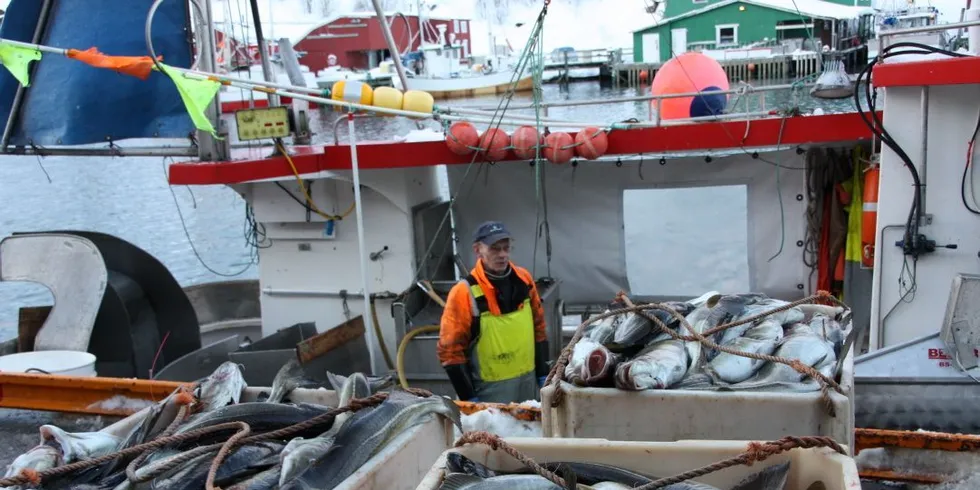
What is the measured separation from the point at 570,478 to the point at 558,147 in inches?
201

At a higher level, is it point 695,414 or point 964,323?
point 695,414

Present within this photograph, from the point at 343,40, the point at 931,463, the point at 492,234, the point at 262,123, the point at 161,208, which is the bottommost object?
the point at 161,208

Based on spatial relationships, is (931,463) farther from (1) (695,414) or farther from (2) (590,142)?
(2) (590,142)

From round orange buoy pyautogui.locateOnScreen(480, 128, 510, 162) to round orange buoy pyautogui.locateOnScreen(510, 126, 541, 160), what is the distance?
0.25 ft

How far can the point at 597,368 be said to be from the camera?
3.06 meters

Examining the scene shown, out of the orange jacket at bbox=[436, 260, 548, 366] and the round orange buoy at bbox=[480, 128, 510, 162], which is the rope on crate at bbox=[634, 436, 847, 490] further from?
the round orange buoy at bbox=[480, 128, 510, 162]

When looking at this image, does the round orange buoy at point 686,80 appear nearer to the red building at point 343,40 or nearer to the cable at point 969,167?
the cable at point 969,167

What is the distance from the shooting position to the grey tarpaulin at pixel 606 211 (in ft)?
26.6

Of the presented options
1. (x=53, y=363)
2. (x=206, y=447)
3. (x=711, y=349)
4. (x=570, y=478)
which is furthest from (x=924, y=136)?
(x=53, y=363)

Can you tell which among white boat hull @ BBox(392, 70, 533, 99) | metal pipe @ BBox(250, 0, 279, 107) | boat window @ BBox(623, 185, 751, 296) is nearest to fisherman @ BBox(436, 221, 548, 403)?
boat window @ BBox(623, 185, 751, 296)

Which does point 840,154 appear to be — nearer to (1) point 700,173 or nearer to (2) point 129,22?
(1) point 700,173

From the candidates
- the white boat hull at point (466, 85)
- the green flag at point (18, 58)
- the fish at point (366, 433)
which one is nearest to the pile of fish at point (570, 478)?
the fish at point (366, 433)

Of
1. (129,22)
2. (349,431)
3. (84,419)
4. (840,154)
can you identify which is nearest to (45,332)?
(84,419)

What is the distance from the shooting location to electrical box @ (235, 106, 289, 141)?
7.07 meters
